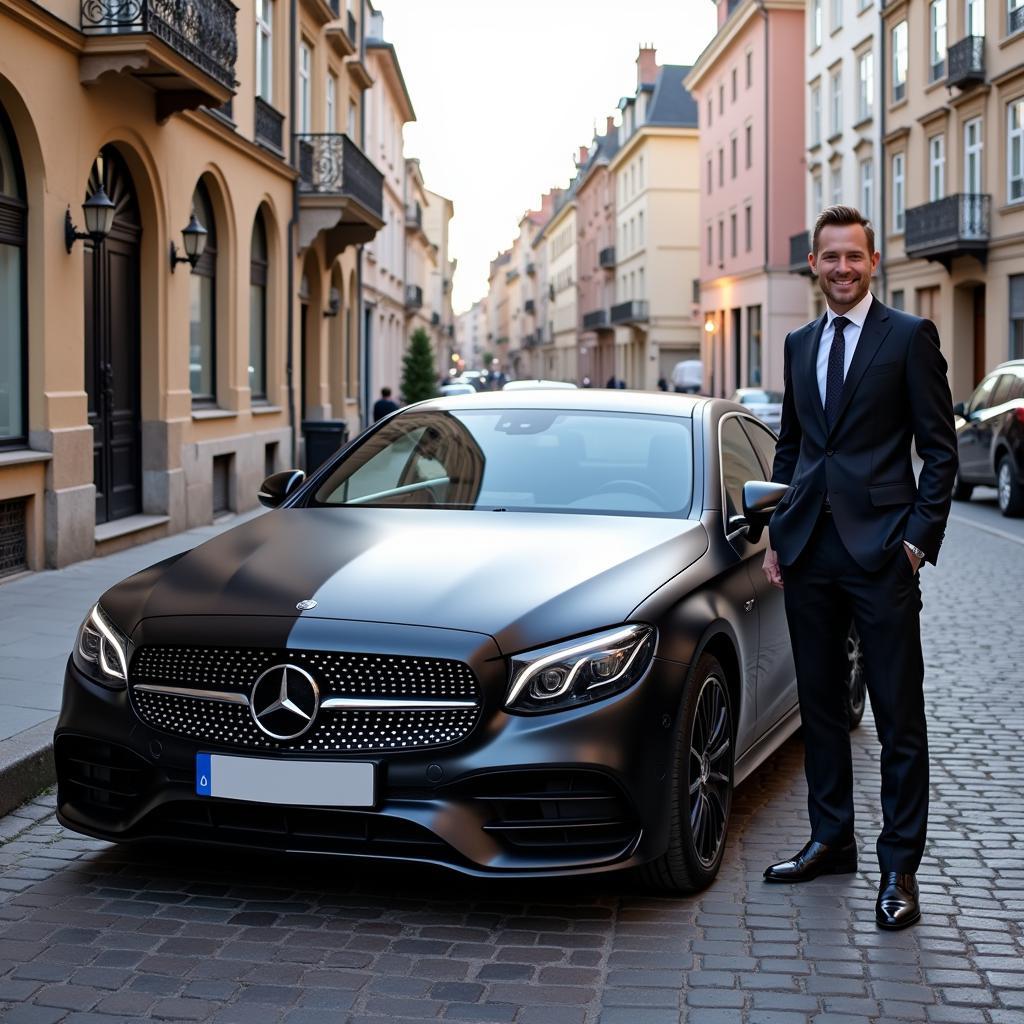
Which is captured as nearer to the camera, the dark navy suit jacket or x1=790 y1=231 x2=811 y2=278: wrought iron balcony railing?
the dark navy suit jacket

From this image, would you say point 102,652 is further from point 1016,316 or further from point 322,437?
point 1016,316

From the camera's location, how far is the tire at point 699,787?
14.7 ft

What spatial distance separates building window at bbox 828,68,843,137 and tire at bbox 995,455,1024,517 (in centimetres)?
2657

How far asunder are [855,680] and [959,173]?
94.3 feet

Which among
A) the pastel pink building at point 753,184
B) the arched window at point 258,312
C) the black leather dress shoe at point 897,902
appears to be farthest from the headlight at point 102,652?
the pastel pink building at point 753,184

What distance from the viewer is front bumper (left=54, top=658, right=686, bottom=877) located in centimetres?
419

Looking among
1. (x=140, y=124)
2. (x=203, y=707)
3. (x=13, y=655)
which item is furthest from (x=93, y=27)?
(x=203, y=707)

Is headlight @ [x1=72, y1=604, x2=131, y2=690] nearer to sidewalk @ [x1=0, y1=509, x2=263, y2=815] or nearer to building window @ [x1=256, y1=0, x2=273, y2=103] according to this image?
sidewalk @ [x1=0, y1=509, x2=263, y2=815]

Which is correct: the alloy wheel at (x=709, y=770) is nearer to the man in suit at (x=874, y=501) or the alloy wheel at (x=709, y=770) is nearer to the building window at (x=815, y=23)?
the man in suit at (x=874, y=501)

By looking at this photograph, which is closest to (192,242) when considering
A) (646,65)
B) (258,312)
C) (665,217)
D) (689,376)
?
(258,312)

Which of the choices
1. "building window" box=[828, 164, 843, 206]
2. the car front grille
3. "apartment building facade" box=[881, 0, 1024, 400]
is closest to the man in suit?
the car front grille

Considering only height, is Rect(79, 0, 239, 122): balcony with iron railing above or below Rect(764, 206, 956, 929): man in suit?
above

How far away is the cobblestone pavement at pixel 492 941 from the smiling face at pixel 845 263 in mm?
1791

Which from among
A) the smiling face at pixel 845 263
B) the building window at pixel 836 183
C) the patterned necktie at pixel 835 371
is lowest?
the patterned necktie at pixel 835 371
